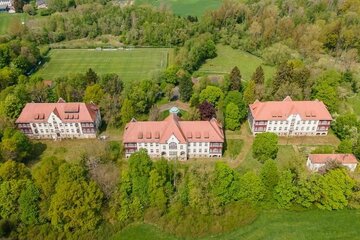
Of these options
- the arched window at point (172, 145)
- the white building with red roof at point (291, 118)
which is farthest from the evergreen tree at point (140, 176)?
the white building with red roof at point (291, 118)

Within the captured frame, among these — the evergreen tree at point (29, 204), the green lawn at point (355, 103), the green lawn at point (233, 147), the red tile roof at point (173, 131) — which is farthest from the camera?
the green lawn at point (355, 103)

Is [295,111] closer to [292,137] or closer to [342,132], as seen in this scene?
[292,137]

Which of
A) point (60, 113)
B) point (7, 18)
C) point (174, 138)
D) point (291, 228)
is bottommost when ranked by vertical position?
point (291, 228)

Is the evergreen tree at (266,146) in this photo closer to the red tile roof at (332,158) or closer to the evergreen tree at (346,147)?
the red tile roof at (332,158)

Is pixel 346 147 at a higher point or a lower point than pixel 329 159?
lower

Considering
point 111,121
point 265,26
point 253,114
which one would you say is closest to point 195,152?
point 253,114

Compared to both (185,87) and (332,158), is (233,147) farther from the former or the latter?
(185,87)

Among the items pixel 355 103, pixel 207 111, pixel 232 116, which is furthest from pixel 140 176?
pixel 355 103
